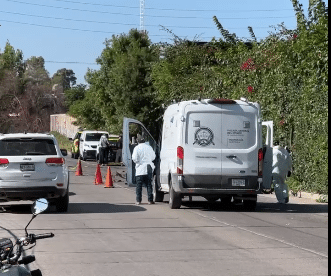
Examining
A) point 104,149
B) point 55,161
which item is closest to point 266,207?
point 55,161

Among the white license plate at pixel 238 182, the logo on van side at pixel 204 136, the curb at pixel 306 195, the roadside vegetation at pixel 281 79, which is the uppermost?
the roadside vegetation at pixel 281 79

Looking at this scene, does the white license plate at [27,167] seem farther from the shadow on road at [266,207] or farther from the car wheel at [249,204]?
the car wheel at [249,204]

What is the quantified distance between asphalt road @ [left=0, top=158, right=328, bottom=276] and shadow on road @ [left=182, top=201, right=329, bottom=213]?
0.08ft

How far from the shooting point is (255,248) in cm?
1272

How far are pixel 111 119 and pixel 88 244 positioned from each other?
2034 inches

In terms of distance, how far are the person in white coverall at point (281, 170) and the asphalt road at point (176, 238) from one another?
1.22ft

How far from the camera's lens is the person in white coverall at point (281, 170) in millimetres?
21906

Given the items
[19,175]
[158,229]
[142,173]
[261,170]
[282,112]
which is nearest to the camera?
[158,229]

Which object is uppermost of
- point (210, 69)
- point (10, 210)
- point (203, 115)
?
point (210, 69)

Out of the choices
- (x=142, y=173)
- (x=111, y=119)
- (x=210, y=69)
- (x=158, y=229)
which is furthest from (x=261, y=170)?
(x=111, y=119)

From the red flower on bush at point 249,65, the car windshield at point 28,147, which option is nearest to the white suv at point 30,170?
the car windshield at point 28,147

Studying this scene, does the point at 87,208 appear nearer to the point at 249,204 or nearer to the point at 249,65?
the point at 249,204

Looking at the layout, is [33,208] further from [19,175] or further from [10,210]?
[10,210]

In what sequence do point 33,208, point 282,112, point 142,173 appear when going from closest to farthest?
Answer: point 33,208 < point 142,173 < point 282,112
